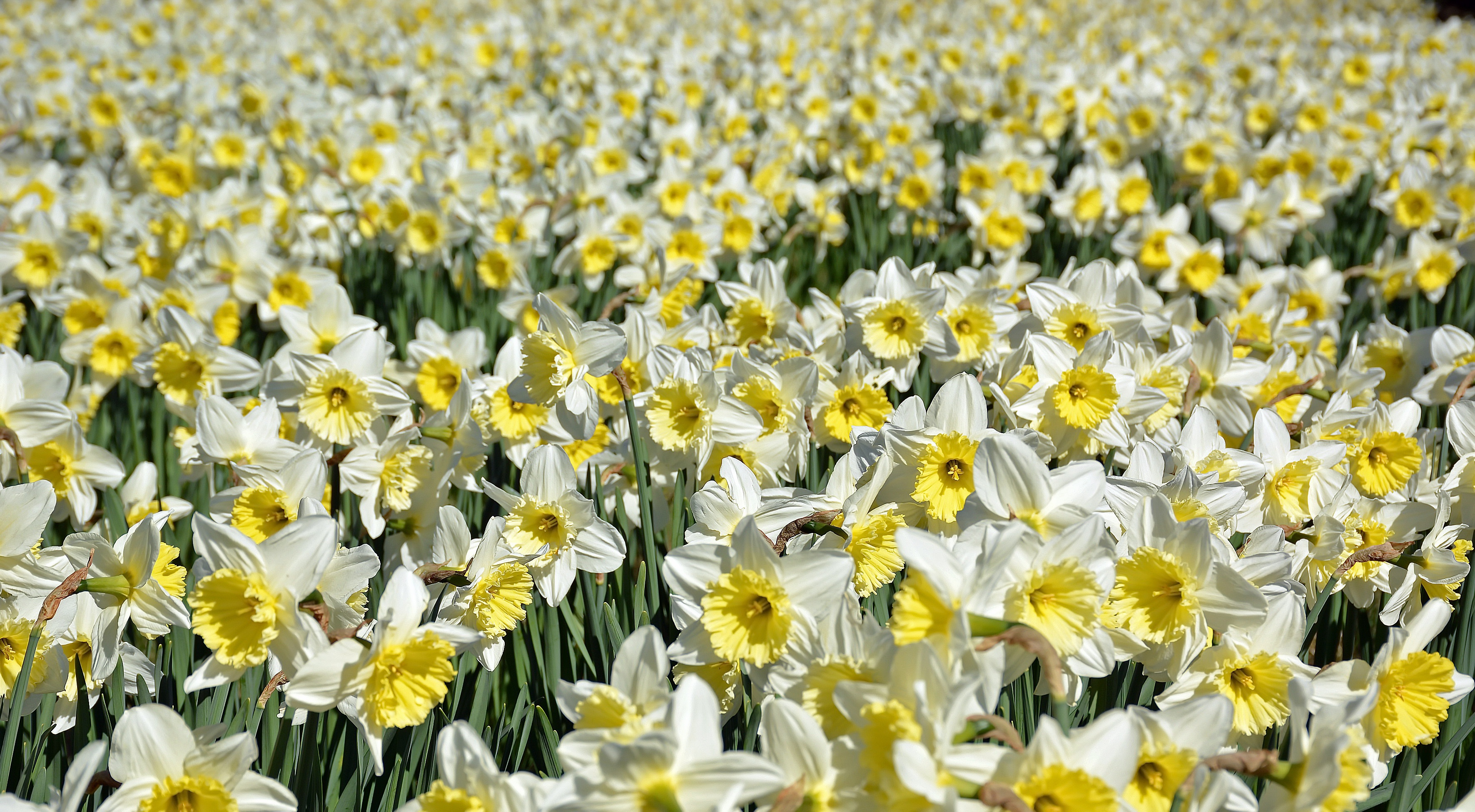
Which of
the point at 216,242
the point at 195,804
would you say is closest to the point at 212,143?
the point at 216,242

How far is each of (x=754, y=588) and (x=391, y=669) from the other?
0.56 meters

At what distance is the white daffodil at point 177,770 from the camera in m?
1.34

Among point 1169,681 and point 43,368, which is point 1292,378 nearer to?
point 1169,681

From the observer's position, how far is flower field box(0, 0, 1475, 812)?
1292mm

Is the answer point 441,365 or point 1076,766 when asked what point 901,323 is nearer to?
point 441,365

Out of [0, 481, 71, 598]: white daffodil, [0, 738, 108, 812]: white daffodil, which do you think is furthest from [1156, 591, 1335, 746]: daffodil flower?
[0, 481, 71, 598]: white daffodil

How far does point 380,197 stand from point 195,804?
3.14 meters

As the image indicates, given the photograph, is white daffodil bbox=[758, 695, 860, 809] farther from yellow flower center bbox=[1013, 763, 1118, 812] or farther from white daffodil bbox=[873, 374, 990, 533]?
white daffodil bbox=[873, 374, 990, 533]

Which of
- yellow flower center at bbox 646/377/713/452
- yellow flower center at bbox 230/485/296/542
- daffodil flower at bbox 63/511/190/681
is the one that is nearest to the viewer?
daffodil flower at bbox 63/511/190/681

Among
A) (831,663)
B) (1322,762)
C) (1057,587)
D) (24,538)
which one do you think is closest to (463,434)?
(24,538)

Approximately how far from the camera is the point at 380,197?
4.08 meters

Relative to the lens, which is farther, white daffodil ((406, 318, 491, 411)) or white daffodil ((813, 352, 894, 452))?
white daffodil ((406, 318, 491, 411))

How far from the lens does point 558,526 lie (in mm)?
1885

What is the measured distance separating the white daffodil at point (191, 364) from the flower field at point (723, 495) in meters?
0.01
